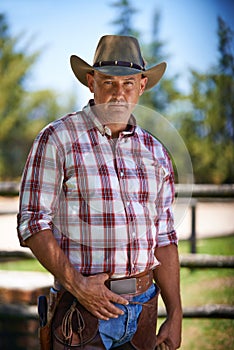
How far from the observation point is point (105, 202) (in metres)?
1.52

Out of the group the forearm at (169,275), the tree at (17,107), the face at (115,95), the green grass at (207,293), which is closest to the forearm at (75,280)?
the forearm at (169,275)

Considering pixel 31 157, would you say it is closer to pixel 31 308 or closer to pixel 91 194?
pixel 91 194

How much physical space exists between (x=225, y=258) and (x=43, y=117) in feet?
51.4

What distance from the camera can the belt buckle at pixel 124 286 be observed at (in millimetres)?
1532

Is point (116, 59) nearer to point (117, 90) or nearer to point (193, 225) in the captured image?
point (117, 90)

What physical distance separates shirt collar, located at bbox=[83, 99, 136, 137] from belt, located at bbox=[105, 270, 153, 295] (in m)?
0.37

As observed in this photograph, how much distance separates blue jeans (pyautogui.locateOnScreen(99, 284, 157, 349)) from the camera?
4.99 ft

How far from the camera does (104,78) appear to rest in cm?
160

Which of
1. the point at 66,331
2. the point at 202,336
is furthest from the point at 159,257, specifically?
the point at 202,336

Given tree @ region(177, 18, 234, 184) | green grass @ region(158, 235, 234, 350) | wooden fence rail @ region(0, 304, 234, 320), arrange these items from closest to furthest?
wooden fence rail @ region(0, 304, 234, 320) → green grass @ region(158, 235, 234, 350) → tree @ region(177, 18, 234, 184)

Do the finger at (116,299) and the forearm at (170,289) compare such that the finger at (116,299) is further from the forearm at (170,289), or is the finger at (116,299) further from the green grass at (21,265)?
the green grass at (21,265)

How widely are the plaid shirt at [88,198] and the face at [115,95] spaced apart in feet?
0.14

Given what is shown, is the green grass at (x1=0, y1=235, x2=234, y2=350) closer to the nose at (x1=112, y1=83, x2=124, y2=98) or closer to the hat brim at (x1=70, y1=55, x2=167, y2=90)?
the hat brim at (x1=70, y1=55, x2=167, y2=90)

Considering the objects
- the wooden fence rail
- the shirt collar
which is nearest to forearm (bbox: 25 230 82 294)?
the shirt collar
